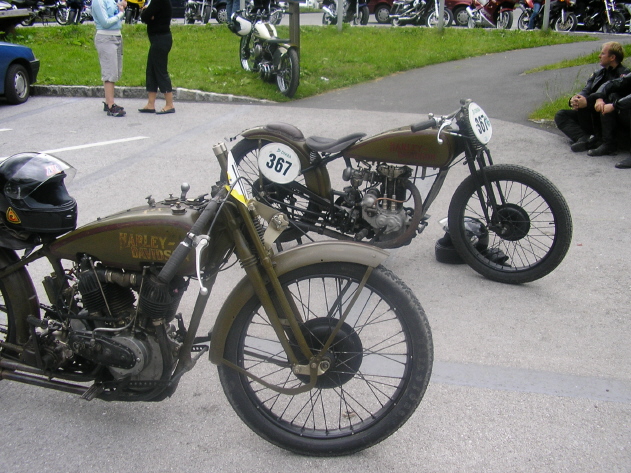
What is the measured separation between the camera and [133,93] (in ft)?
36.2

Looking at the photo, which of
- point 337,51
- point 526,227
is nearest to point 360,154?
point 526,227

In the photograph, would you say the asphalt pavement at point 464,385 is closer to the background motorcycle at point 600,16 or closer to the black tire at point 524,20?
the background motorcycle at point 600,16

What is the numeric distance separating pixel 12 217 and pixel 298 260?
1282 millimetres

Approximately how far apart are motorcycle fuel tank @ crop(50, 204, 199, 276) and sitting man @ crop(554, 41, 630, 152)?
6.13 meters

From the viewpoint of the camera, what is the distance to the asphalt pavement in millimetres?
2977

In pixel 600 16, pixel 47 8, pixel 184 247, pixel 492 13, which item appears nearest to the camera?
pixel 184 247

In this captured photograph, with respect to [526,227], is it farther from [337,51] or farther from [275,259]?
[337,51]

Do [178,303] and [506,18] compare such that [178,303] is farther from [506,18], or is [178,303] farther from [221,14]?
[221,14]

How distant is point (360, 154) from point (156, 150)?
3885 mm

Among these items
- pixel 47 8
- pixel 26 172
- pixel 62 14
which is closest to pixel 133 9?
pixel 62 14

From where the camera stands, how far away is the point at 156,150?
26.2ft

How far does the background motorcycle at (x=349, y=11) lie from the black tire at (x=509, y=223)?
18654mm

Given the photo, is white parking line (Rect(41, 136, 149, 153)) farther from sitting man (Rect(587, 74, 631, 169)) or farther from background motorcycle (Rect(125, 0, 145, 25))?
background motorcycle (Rect(125, 0, 145, 25))

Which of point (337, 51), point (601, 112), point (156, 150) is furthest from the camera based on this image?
point (337, 51)
